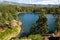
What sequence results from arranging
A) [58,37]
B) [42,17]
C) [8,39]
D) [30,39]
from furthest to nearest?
[42,17], [8,39], [58,37], [30,39]

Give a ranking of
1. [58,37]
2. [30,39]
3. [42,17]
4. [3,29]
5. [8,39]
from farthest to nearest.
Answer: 1. [3,29]
2. [42,17]
3. [8,39]
4. [58,37]
5. [30,39]

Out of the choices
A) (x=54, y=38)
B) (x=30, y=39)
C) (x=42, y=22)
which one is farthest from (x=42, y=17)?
(x=30, y=39)

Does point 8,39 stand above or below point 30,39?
below

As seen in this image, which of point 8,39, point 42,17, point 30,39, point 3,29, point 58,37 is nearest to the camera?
point 30,39

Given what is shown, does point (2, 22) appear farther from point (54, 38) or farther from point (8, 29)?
point (54, 38)

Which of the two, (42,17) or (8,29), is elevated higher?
(42,17)

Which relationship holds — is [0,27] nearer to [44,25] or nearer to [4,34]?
[4,34]

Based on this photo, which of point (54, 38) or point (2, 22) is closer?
point (54, 38)

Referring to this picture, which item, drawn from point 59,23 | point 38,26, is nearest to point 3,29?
point 38,26

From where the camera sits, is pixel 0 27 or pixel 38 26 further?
pixel 0 27
